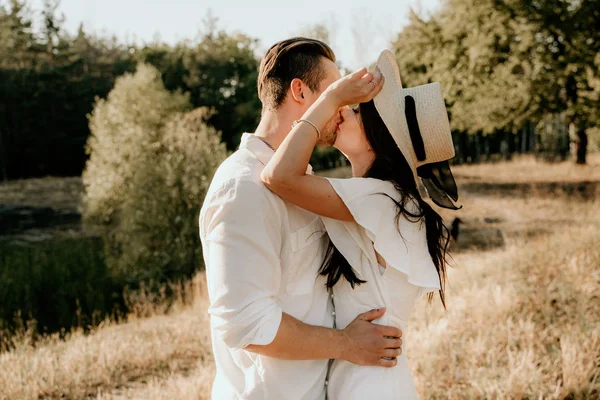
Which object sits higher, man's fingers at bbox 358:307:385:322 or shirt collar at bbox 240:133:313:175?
shirt collar at bbox 240:133:313:175

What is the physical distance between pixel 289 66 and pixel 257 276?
0.89 metres

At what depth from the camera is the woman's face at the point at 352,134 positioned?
2330mm

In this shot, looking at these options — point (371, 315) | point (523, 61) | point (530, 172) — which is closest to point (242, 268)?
point (371, 315)

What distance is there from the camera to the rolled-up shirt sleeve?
5.95ft

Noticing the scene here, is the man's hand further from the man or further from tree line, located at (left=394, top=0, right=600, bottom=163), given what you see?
tree line, located at (left=394, top=0, right=600, bottom=163)

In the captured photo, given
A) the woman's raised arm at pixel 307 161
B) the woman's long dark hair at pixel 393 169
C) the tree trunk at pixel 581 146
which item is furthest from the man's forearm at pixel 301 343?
the tree trunk at pixel 581 146

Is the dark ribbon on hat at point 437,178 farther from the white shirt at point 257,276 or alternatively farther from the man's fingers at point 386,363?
the man's fingers at point 386,363

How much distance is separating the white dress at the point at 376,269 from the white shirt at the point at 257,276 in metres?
0.08

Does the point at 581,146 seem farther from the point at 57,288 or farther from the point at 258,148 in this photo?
the point at 258,148

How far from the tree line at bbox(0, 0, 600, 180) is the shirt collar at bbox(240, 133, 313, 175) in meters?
20.2

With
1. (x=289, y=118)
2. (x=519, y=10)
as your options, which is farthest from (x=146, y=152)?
(x=289, y=118)

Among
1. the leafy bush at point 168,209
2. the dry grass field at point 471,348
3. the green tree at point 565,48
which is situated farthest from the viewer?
the green tree at point 565,48

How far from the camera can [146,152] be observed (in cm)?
1967

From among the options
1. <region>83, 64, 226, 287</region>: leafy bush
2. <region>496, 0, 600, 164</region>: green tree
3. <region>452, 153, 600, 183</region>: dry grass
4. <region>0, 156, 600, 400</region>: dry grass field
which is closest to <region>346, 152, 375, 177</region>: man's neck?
<region>0, 156, 600, 400</region>: dry grass field
